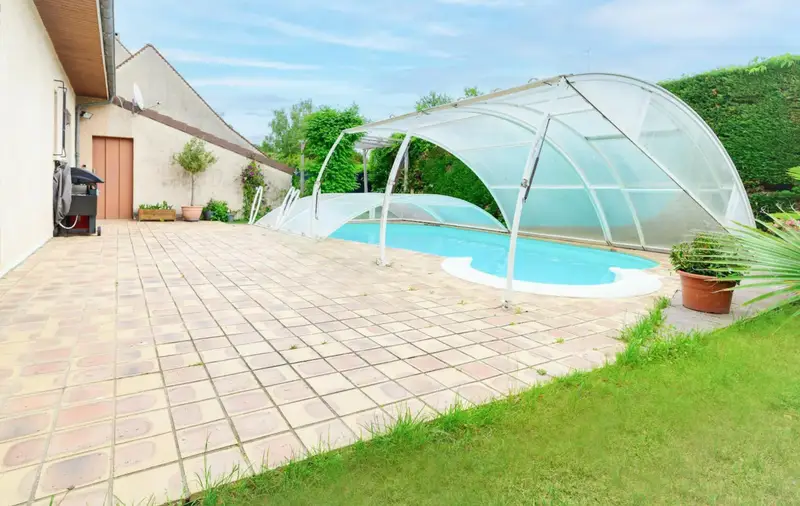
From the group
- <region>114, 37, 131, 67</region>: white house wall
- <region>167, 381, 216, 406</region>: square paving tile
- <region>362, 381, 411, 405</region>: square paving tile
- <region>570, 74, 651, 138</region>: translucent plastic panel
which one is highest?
<region>114, 37, 131, 67</region>: white house wall

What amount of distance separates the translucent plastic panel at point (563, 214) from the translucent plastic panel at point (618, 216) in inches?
14.5

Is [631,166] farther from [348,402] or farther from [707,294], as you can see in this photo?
[348,402]

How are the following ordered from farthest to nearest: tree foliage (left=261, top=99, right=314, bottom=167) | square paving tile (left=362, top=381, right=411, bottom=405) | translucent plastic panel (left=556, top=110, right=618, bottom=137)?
tree foliage (left=261, top=99, right=314, bottom=167) < translucent plastic panel (left=556, top=110, right=618, bottom=137) < square paving tile (left=362, top=381, right=411, bottom=405)

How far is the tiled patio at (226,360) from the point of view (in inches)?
80.7

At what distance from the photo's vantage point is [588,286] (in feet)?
19.3

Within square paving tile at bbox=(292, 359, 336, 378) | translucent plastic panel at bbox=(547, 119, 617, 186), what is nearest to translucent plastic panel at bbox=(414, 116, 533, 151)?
translucent plastic panel at bbox=(547, 119, 617, 186)

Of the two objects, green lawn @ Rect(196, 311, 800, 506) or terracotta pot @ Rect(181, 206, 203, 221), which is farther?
terracotta pot @ Rect(181, 206, 203, 221)

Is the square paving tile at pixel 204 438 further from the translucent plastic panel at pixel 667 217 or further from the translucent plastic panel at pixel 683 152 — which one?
the translucent plastic panel at pixel 667 217

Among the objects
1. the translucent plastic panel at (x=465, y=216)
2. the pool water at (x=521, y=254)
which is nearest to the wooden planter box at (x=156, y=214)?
the pool water at (x=521, y=254)

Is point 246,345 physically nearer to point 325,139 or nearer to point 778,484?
point 778,484

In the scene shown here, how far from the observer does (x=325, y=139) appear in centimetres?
1575

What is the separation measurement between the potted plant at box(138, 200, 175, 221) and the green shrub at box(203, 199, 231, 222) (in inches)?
46.9

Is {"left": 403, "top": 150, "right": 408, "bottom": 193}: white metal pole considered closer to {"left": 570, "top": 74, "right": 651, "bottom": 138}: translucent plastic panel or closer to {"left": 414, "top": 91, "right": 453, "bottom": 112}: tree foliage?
{"left": 570, "top": 74, "right": 651, "bottom": 138}: translucent plastic panel

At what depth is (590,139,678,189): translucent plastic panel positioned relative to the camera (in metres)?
7.93
